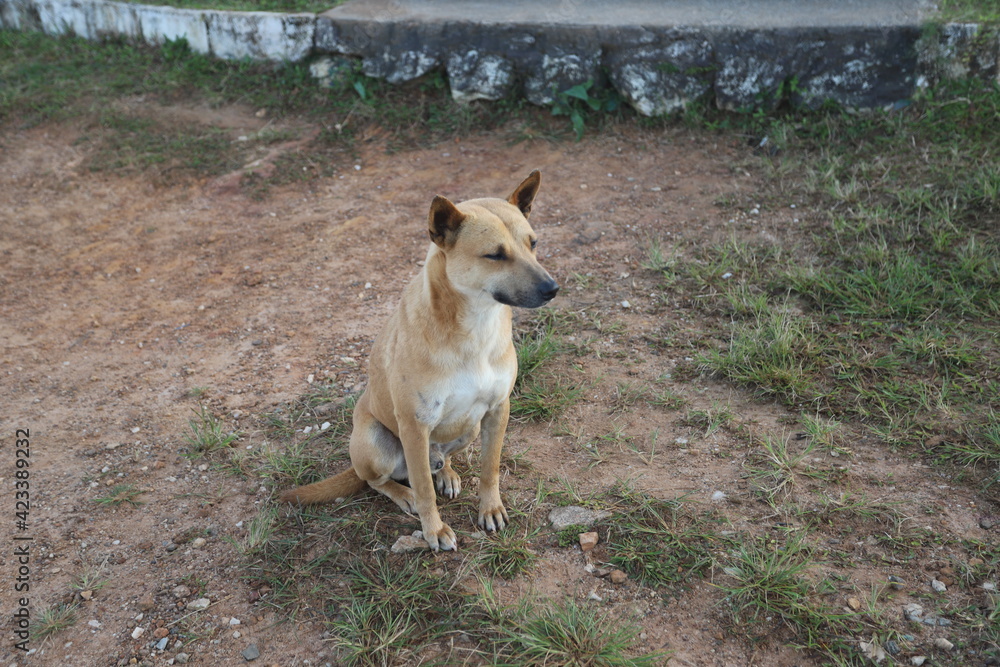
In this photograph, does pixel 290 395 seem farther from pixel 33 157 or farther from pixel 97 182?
pixel 33 157

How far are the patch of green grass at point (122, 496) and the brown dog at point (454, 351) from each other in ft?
3.46

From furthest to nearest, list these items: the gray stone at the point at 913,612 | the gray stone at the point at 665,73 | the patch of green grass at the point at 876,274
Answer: the gray stone at the point at 665,73 < the patch of green grass at the point at 876,274 < the gray stone at the point at 913,612

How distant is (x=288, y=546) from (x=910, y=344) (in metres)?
3.21

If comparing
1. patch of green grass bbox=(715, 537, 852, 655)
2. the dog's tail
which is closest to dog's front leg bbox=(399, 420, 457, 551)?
the dog's tail

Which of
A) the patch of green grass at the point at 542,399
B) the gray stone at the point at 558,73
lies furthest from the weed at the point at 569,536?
the gray stone at the point at 558,73

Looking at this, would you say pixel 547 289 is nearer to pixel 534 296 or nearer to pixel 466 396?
pixel 534 296

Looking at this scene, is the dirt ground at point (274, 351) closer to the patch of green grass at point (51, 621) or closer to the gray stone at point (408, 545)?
the patch of green grass at point (51, 621)

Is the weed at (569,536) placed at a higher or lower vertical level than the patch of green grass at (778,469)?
lower

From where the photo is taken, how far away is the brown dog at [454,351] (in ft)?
8.67

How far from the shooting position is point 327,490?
10.6ft

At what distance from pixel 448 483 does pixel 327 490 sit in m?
0.52

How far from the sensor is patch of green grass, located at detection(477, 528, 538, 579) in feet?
9.55

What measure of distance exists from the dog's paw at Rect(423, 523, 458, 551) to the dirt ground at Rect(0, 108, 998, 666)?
14 cm

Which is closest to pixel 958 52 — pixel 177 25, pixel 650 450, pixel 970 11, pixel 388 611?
pixel 970 11
